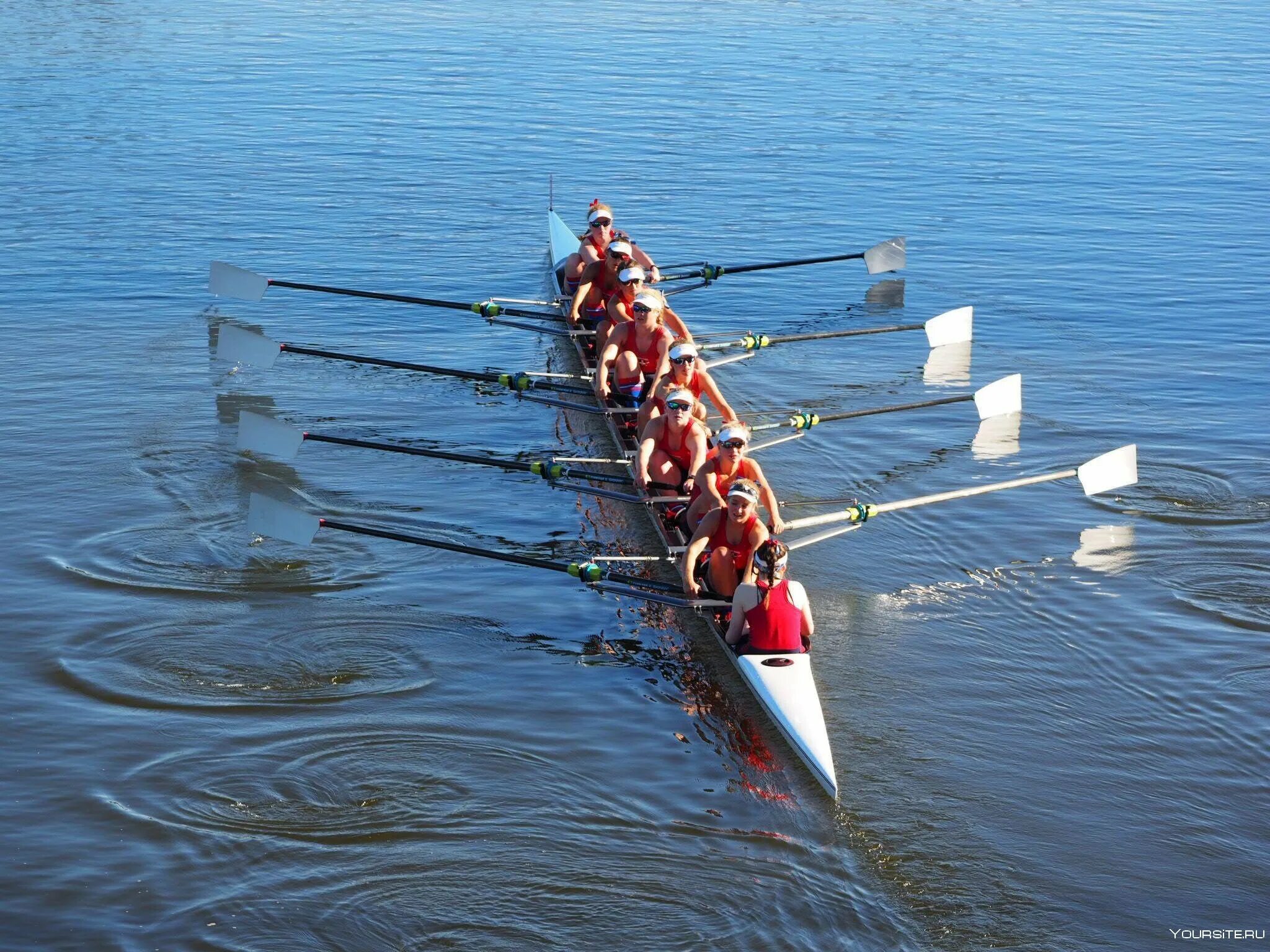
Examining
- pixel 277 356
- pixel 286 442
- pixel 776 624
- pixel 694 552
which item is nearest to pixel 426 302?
pixel 277 356

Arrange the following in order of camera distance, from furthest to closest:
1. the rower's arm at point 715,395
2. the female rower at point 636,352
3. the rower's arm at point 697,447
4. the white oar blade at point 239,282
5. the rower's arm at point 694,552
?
the white oar blade at point 239,282, the female rower at point 636,352, the rower's arm at point 715,395, the rower's arm at point 697,447, the rower's arm at point 694,552

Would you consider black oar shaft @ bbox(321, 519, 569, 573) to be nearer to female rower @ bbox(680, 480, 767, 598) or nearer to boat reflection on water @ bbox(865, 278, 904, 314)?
female rower @ bbox(680, 480, 767, 598)

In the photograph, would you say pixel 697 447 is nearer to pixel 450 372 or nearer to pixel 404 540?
pixel 404 540

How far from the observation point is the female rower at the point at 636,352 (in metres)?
16.6

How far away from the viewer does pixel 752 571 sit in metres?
11.8

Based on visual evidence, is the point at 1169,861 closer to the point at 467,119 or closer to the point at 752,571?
the point at 752,571

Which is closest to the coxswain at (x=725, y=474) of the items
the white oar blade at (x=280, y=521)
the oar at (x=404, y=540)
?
the oar at (x=404, y=540)

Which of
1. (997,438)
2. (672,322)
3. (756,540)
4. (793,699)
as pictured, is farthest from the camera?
(672,322)

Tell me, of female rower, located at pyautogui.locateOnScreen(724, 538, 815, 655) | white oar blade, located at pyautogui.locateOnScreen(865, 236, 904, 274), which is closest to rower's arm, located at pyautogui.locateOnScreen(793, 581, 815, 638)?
female rower, located at pyautogui.locateOnScreen(724, 538, 815, 655)

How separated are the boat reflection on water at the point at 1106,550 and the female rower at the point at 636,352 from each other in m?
5.03

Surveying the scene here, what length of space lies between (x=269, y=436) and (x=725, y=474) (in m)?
5.39

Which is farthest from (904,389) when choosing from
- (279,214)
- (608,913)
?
(279,214)

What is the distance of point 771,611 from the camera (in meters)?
11.2

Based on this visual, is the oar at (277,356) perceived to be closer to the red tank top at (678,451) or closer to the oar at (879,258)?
the red tank top at (678,451)
